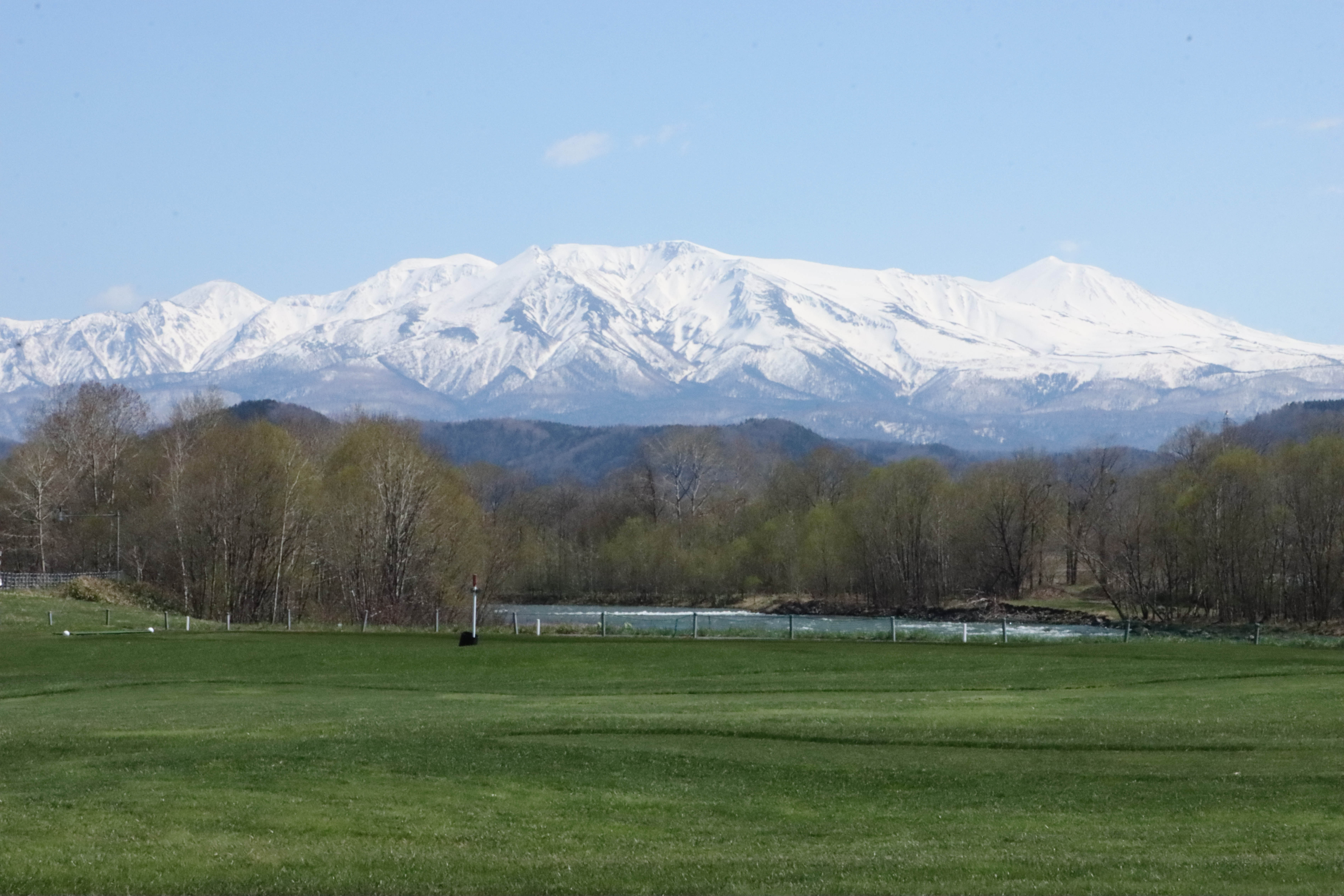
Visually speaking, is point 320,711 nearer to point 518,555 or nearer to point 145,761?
point 145,761

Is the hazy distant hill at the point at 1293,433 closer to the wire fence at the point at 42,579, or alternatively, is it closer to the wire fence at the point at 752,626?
the wire fence at the point at 752,626

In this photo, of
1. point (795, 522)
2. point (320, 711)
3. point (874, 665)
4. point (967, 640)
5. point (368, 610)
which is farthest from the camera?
point (795, 522)

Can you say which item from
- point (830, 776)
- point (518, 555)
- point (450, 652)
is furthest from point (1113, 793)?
point (518, 555)

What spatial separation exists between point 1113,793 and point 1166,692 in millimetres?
14552

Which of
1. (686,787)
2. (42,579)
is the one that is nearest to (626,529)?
(42,579)

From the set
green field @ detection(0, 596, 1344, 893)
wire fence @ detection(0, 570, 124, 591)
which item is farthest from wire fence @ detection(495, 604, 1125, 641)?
wire fence @ detection(0, 570, 124, 591)

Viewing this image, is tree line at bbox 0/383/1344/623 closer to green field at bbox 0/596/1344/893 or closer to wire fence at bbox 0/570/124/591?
wire fence at bbox 0/570/124/591

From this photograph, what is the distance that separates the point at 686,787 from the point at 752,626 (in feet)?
198

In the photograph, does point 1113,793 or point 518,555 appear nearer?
point 1113,793

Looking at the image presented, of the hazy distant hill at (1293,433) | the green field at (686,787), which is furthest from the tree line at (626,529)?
the green field at (686,787)

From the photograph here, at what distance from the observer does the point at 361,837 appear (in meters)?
16.0

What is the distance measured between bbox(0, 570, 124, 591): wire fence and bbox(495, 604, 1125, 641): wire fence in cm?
2539

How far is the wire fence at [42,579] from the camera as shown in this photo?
261ft

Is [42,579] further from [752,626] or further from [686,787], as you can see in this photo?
[686,787]
